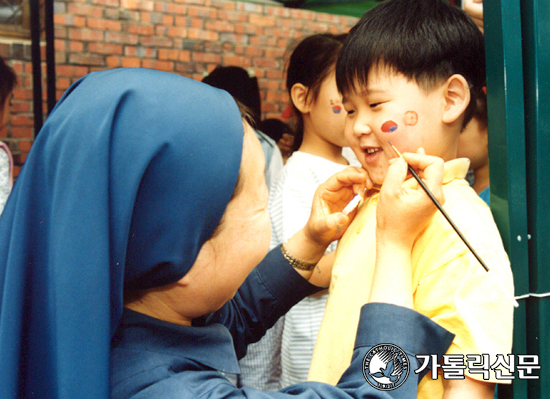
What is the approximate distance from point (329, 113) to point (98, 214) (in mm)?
1356

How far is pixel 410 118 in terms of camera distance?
1038mm

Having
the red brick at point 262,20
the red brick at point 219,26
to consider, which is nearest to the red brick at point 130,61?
the red brick at point 219,26

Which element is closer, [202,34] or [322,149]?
[322,149]

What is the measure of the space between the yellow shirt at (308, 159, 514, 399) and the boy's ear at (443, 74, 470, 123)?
107 mm

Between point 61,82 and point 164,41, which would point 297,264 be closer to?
point 61,82

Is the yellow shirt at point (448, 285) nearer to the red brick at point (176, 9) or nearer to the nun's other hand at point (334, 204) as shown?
the nun's other hand at point (334, 204)

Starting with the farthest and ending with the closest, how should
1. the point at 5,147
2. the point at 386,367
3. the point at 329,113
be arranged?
the point at 5,147
the point at 329,113
the point at 386,367

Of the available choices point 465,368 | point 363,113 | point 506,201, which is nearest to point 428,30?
point 363,113

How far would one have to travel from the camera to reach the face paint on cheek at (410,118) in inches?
40.9

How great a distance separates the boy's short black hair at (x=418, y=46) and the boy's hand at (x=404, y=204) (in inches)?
10.2

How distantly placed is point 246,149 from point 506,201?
512mm

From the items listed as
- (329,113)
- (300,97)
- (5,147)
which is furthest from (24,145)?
(329,113)

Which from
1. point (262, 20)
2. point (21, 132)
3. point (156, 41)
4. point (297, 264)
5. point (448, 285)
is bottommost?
point (21, 132)

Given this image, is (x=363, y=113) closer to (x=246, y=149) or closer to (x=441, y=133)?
(x=441, y=133)
